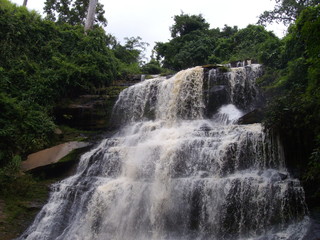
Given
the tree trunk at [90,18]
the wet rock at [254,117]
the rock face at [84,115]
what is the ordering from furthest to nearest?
the tree trunk at [90,18]
the rock face at [84,115]
the wet rock at [254,117]

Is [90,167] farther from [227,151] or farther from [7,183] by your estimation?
[227,151]

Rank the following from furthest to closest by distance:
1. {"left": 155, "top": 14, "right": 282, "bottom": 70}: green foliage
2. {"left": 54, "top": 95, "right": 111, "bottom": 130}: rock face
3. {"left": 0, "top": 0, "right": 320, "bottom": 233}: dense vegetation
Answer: {"left": 155, "top": 14, "right": 282, "bottom": 70}: green foliage, {"left": 54, "top": 95, "right": 111, "bottom": 130}: rock face, {"left": 0, "top": 0, "right": 320, "bottom": 233}: dense vegetation

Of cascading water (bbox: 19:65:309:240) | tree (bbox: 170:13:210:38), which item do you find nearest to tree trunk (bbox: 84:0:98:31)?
tree (bbox: 170:13:210:38)

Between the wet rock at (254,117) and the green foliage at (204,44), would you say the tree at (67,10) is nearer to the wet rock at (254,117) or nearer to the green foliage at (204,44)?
the green foliage at (204,44)

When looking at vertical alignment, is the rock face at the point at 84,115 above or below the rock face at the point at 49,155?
above

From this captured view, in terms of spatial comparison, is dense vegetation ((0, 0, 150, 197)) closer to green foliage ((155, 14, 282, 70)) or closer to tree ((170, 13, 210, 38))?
green foliage ((155, 14, 282, 70))

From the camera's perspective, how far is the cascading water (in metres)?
8.72

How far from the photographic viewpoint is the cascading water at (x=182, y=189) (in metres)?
8.72

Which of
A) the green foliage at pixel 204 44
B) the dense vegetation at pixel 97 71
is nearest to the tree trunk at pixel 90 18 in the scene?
the dense vegetation at pixel 97 71

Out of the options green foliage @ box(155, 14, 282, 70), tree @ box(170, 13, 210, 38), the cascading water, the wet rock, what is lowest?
the cascading water

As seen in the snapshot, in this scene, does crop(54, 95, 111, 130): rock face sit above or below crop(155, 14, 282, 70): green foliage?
below

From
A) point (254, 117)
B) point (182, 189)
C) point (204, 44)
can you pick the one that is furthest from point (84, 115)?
point (204, 44)

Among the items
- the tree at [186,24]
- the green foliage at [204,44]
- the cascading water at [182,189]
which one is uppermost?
the tree at [186,24]

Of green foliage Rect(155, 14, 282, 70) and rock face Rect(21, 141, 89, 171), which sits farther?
green foliage Rect(155, 14, 282, 70)
